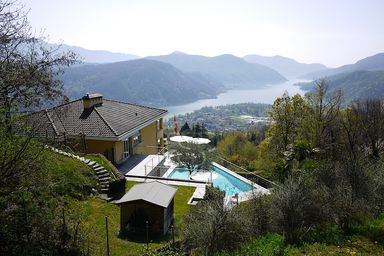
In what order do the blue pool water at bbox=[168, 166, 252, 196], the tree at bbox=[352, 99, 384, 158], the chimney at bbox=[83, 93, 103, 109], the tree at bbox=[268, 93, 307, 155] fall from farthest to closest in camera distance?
the tree at bbox=[352, 99, 384, 158], the tree at bbox=[268, 93, 307, 155], the chimney at bbox=[83, 93, 103, 109], the blue pool water at bbox=[168, 166, 252, 196]

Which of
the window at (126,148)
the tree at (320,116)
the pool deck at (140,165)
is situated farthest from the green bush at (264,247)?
the tree at (320,116)

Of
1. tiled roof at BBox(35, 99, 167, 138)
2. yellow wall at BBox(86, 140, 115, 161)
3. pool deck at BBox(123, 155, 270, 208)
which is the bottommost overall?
pool deck at BBox(123, 155, 270, 208)

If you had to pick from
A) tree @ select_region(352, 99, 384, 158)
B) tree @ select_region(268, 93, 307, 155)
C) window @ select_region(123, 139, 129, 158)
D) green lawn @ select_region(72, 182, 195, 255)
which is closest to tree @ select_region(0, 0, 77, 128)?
green lawn @ select_region(72, 182, 195, 255)

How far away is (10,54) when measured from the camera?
848cm

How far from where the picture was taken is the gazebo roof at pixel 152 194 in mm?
11391

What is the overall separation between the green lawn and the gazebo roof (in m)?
1.07

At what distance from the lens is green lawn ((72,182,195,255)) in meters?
9.79

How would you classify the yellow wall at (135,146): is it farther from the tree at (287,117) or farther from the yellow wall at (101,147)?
the tree at (287,117)

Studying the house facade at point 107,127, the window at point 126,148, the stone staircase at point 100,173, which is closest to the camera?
the stone staircase at point 100,173

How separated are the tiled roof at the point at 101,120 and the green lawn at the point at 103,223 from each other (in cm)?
765

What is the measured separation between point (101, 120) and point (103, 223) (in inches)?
478

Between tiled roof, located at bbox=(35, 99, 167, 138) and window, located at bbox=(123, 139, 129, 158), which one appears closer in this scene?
tiled roof, located at bbox=(35, 99, 167, 138)

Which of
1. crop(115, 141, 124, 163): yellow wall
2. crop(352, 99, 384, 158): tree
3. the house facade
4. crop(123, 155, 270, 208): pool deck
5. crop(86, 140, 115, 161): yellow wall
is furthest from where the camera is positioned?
crop(352, 99, 384, 158): tree

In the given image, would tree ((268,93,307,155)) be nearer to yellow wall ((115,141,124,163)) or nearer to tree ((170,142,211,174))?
tree ((170,142,211,174))
